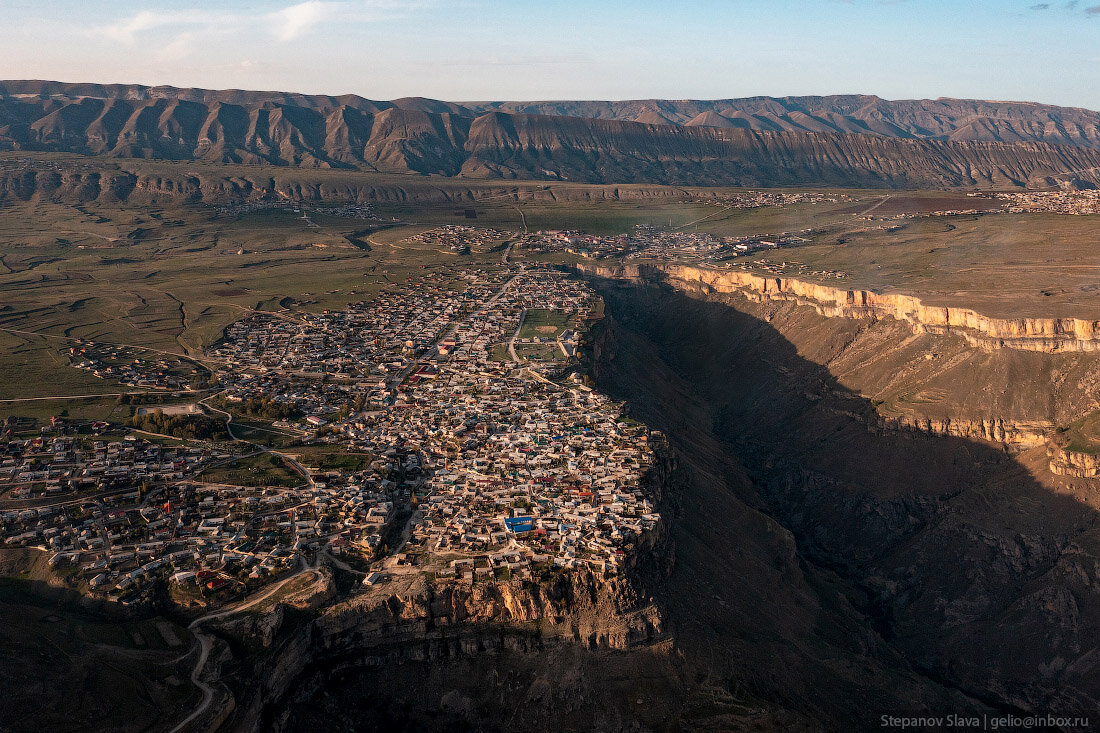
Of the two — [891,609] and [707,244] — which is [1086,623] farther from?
[707,244]

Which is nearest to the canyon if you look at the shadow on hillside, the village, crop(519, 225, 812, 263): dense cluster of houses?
the shadow on hillside

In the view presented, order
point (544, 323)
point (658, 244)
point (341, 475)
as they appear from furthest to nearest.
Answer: point (658, 244), point (544, 323), point (341, 475)

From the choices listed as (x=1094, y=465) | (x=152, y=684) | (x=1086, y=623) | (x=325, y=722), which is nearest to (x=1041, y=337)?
(x=1094, y=465)

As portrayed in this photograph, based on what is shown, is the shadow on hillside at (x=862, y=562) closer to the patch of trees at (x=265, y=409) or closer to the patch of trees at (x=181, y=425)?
the patch of trees at (x=265, y=409)

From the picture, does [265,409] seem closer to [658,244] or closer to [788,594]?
[788,594]

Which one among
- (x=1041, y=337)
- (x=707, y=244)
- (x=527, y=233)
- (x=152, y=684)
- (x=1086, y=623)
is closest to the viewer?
(x=152, y=684)

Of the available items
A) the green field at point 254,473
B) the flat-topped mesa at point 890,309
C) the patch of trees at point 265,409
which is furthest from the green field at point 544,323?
the green field at point 254,473

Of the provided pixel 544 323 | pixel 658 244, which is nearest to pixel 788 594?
pixel 544 323
